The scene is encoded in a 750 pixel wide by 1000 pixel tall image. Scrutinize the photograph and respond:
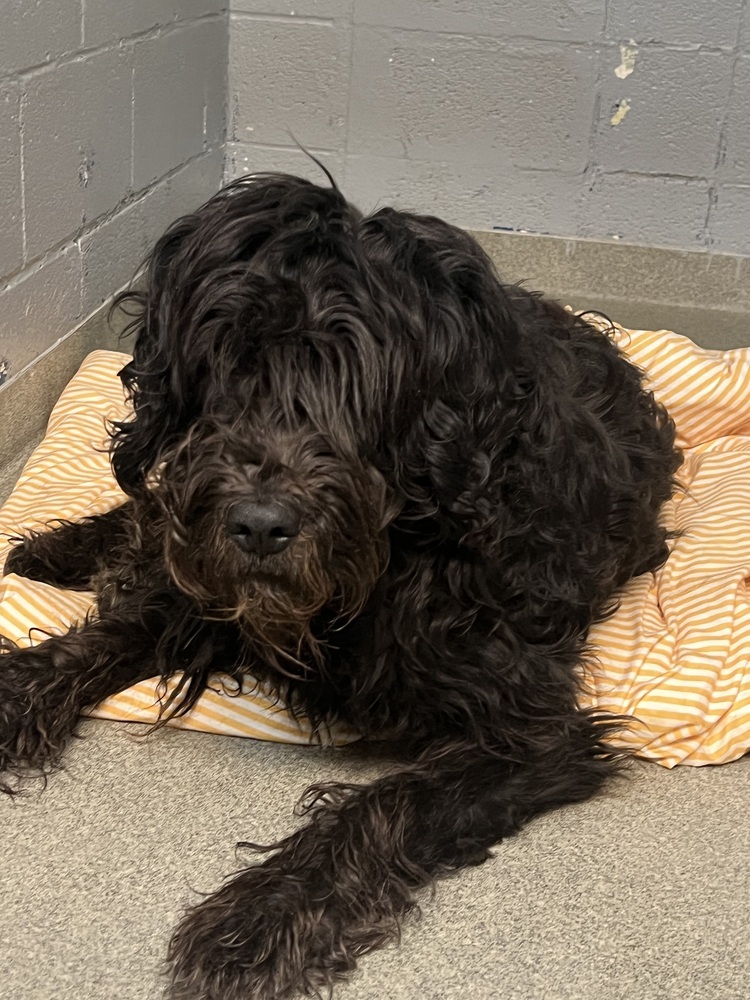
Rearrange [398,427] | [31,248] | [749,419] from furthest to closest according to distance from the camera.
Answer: [749,419] < [31,248] < [398,427]

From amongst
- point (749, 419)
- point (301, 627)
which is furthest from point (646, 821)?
point (749, 419)

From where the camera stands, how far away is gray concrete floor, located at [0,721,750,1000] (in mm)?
1844

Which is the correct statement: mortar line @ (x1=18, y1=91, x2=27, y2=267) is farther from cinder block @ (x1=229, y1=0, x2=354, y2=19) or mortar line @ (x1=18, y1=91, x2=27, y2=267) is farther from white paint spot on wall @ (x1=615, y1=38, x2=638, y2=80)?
white paint spot on wall @ (x1=615, y1=38, x2=638, y2=80)

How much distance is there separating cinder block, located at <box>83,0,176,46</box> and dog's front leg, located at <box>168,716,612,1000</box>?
2.37 meters

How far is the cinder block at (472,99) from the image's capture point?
173 inches

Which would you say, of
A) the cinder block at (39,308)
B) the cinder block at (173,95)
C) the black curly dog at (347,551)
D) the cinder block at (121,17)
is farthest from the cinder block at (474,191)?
the black curly dog at (347,551)

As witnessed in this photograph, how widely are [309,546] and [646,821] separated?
2.92ft

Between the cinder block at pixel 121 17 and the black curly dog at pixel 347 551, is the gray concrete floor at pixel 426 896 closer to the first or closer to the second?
the black curly dog at pixel 347 551

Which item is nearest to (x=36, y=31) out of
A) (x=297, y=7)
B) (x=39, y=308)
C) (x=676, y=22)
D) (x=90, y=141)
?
(x=90, y=141)

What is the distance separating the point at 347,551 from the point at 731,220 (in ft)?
10.3

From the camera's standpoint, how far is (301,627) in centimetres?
203

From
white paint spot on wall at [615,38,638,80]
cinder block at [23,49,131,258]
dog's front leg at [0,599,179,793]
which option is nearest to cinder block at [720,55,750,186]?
white paint spot on wall at [615,38,638,80]

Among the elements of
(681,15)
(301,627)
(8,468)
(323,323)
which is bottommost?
(8,468)

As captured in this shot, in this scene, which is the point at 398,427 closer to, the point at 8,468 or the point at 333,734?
the point at 333,734
